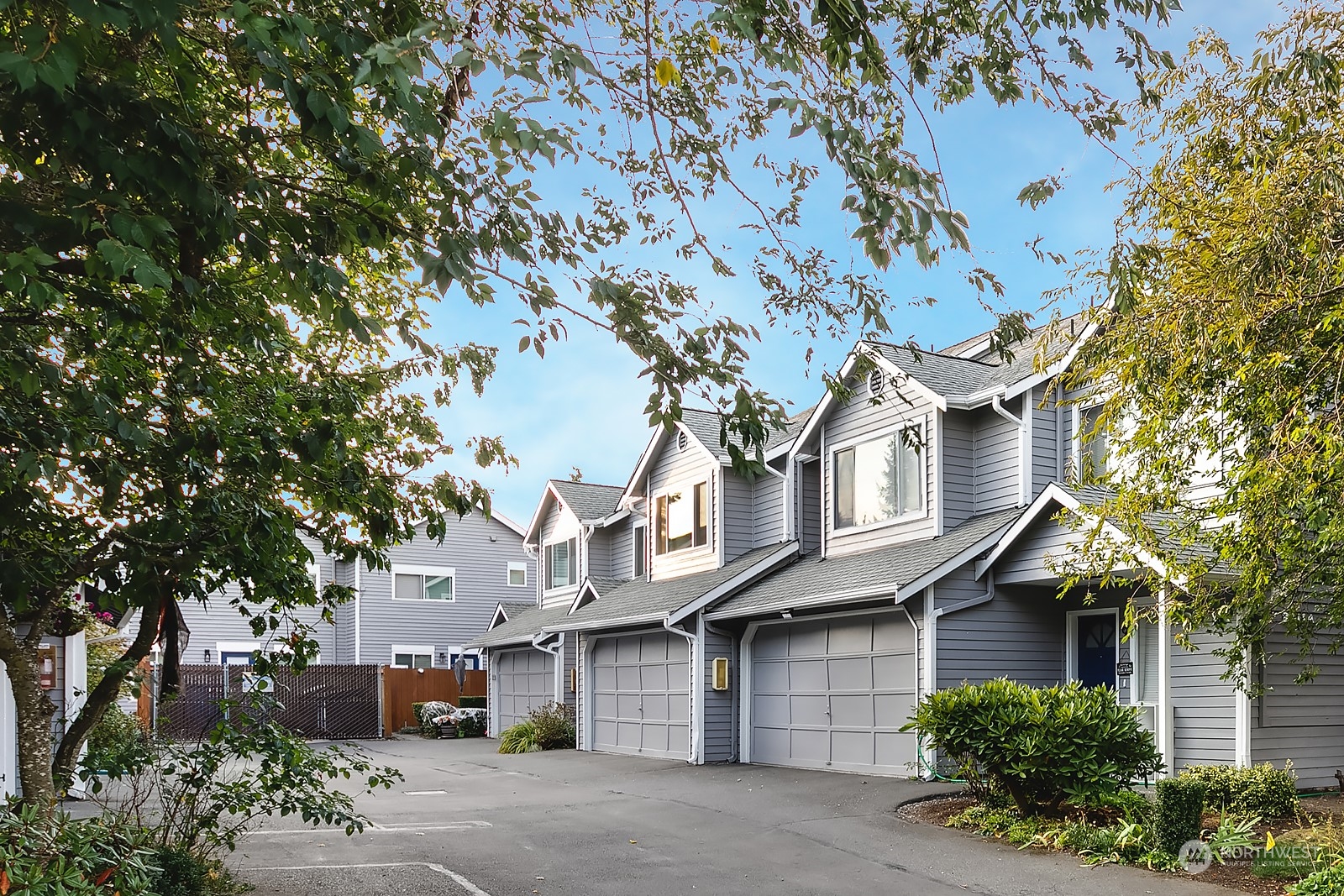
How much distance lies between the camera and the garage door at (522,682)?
28891mm

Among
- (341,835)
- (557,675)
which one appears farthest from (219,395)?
(557,675)

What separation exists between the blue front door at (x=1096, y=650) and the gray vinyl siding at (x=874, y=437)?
2734mm

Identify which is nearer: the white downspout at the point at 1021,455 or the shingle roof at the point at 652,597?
the white downspout at the point at 1021,455

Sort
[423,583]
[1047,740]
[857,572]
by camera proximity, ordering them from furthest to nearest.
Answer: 1. [423,583]
2. [857,572]
3. [1047,740]

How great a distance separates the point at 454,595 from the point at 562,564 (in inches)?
427

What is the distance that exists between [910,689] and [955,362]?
6210 millimetres

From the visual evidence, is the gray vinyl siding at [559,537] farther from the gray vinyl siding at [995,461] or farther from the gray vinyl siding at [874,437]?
the gray vinyl siding at [995,461]

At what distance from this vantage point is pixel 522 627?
30.1 m

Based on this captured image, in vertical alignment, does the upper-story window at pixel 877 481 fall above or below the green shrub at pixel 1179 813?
above

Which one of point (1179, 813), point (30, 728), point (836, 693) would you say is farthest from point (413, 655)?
→ point (30, 728)

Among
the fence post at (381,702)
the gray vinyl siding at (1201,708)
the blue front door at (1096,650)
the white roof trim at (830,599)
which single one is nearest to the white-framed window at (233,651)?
the fence post at (381,702)

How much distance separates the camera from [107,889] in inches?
225

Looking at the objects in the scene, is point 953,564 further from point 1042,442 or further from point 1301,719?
point 1301,719

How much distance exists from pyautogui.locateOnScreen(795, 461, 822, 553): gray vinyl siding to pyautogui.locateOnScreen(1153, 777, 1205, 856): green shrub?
11640mm
